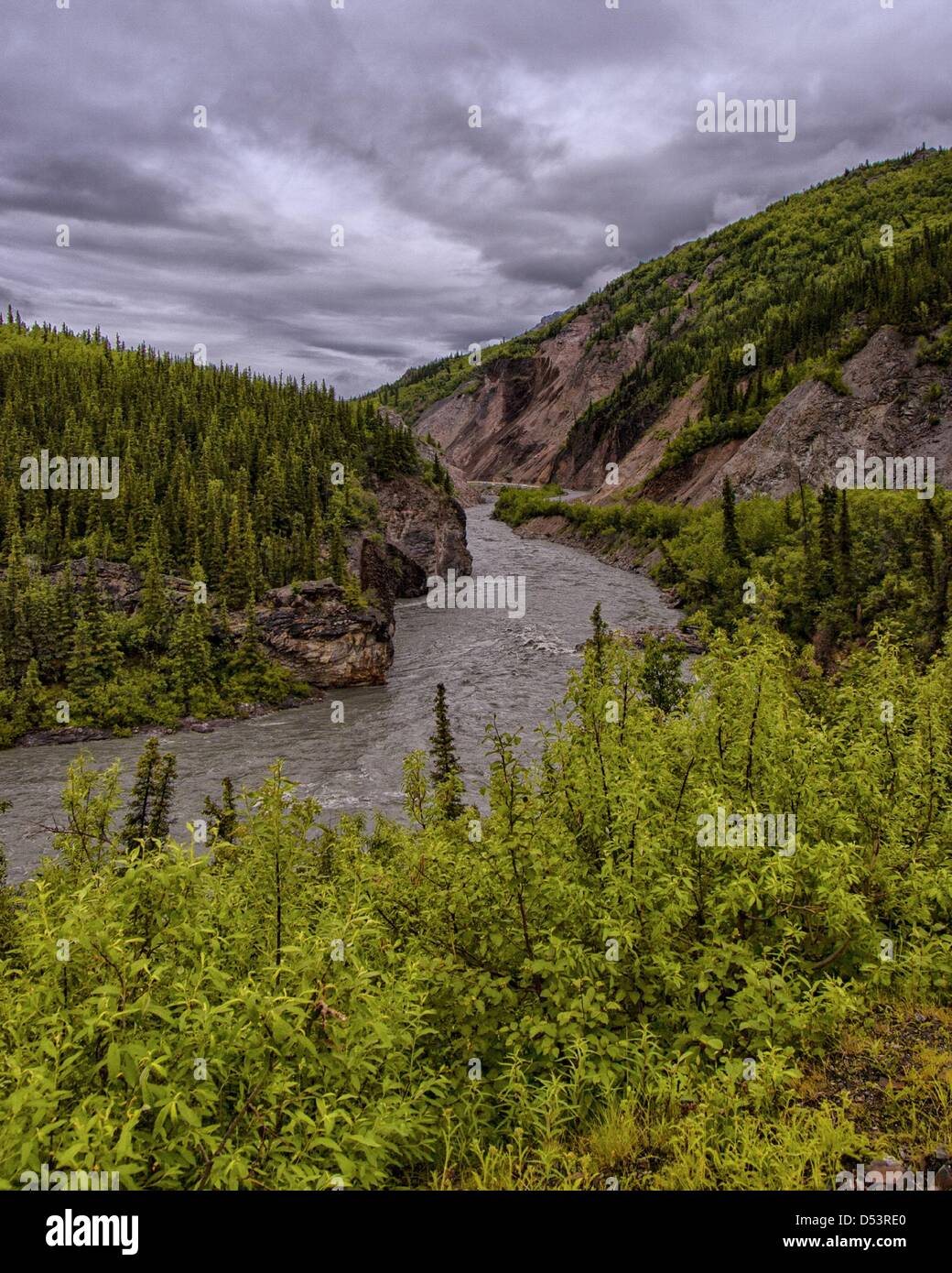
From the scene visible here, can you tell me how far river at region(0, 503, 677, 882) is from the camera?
37.1 metres

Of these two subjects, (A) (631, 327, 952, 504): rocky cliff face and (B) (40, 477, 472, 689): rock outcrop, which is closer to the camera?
(B) (40, 477, 472, 689): rock outcrop

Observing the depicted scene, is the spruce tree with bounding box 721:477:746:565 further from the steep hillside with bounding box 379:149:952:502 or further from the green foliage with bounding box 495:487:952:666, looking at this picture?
the steep hillside with bounding box 379:149:952:502

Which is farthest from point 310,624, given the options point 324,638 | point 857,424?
point 857,424

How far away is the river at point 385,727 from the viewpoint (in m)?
37.1

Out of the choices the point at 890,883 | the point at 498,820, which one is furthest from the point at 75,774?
the point at 890,883

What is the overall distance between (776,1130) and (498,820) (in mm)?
3902

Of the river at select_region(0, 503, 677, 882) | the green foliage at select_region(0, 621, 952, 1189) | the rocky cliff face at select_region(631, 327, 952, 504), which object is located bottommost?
the river at select_region(0, 503, 677, 882)

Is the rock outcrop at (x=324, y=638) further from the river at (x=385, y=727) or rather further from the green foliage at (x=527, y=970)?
the green foliage at (x=527, y=970)

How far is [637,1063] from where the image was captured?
7.25 metres

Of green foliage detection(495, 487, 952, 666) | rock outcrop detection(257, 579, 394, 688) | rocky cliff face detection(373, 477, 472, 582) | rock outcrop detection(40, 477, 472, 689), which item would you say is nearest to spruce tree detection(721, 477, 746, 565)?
green foliage detection(495, 487, 952, 666)

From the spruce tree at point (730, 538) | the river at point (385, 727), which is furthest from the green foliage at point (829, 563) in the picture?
the river at point (385, 727)

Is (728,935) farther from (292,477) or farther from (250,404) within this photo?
(250,404)

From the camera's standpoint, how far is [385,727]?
48.9m

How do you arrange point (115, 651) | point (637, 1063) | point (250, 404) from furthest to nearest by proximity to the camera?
point (250, 404) < point (115, 651) < point (637, 1063)
